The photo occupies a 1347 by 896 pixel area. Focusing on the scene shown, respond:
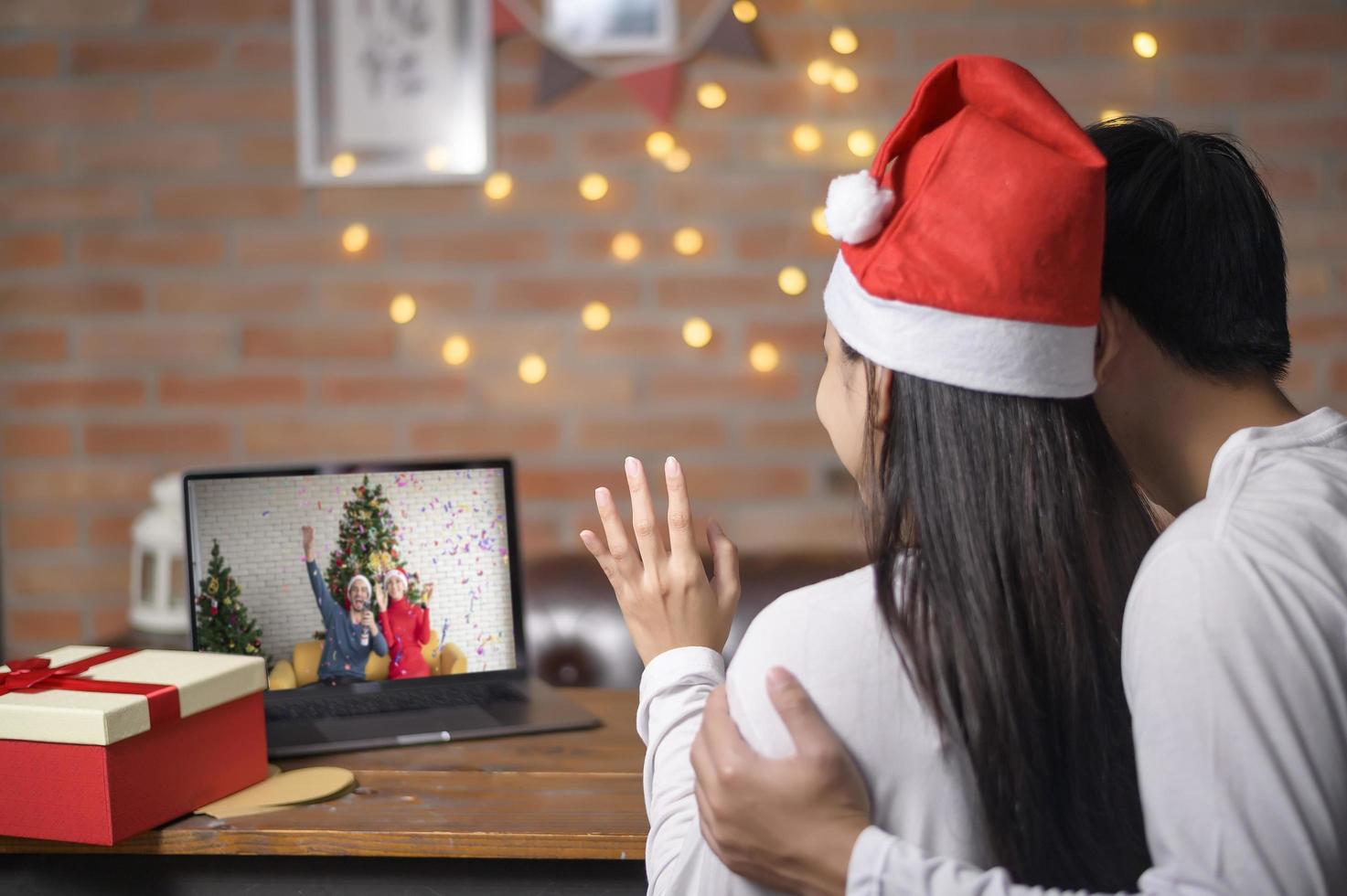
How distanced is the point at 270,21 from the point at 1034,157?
5.99ft

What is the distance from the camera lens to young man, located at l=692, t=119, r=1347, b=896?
619 mm

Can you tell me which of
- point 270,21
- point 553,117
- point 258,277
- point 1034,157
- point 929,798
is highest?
point 270,21

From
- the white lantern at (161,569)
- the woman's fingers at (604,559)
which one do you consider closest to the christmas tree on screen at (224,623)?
the woman's fingers at (604,559)

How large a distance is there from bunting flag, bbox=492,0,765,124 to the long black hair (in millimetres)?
1485

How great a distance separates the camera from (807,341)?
7.03 ft

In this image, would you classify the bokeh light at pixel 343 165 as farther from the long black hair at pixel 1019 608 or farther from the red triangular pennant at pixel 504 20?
the long black hair at pixel 1019 608

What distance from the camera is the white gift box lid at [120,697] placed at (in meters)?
0.97

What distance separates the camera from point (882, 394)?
0.76m

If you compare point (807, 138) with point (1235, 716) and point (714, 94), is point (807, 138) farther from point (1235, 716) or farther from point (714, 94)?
point (1235, 716)

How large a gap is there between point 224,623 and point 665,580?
0.61m

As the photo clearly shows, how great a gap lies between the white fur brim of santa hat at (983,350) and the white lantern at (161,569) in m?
1.50

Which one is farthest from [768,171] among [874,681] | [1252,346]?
[874,681]

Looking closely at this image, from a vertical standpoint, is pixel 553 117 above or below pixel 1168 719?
above

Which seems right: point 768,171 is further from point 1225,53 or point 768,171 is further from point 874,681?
point 874,681
